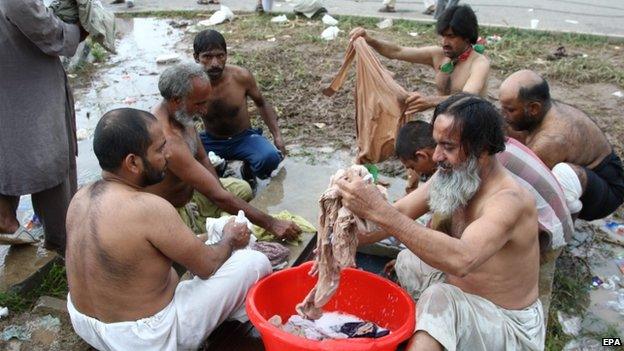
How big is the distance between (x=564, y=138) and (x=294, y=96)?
13.2 feet

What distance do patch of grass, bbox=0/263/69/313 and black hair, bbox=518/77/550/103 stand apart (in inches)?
142

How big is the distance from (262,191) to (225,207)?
3.62ft

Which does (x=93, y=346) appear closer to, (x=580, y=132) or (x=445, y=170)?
(x=445, y=170)

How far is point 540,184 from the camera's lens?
3.66m

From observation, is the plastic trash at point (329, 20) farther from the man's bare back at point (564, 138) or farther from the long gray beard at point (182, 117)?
the long gray beard at point (182, 117)

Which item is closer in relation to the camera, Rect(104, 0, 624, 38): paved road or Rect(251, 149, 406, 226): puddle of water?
Rect(251, 149, 406, 226): puddle of water

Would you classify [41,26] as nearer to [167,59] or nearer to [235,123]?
[235,123]

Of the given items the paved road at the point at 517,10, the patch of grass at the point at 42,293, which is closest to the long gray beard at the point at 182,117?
the patch of grass at the point at 42,293

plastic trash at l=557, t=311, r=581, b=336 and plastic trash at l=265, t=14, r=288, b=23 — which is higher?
plastic trash at l=265, t=14, r=288, b=23

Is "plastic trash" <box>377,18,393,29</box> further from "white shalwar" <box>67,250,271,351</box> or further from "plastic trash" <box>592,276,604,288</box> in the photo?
"white shalwar" <box>67,250,271,351</box>

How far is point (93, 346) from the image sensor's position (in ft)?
10.9

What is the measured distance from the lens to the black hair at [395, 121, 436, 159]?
3.78 metres

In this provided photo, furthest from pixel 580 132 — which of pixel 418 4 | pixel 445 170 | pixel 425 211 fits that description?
pixel 418 4

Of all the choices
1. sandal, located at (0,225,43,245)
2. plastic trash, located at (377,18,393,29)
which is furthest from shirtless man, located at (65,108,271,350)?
plastic trash, located at (377,18,393,29)
